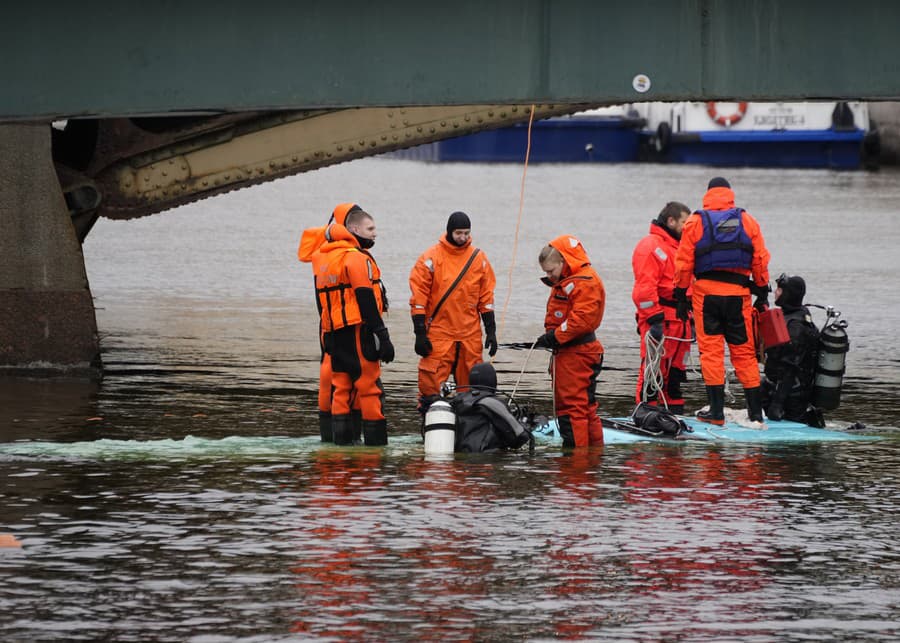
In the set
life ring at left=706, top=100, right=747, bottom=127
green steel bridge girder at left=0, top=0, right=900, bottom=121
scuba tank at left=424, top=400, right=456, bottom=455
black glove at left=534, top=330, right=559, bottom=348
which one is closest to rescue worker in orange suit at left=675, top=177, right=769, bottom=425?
green steel bridge girder at left=0, top=0, right=900, bottom=121

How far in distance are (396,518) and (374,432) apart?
7.69ft

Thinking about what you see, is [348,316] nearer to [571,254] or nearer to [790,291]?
[571,254]

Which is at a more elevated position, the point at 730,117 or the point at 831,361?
the point at 730,117

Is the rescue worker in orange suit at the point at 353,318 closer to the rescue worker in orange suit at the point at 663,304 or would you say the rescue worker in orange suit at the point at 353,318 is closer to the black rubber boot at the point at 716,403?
the rescue worker in orange suit at the point at 663,304

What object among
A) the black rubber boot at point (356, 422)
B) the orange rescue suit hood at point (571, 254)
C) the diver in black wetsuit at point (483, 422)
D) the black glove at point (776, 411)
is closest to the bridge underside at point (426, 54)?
the orange rescue suit hood at point (571, 254)

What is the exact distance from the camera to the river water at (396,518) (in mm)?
7871

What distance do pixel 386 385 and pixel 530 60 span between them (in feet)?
15.1

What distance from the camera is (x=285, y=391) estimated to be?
51.1 feet

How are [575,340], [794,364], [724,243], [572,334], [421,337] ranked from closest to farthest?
[572,334], [575,340], [421,337], [724,243], [794,364]

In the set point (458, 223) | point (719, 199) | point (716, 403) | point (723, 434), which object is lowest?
point (723, 434)

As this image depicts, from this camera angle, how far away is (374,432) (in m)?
12.2

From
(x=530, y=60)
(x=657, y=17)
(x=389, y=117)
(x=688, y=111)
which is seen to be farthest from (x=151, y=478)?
(x=688, y=111)

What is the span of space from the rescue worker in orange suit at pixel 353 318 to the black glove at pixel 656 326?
241 cm

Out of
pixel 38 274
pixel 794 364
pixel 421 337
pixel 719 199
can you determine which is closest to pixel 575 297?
pixel 421 337
